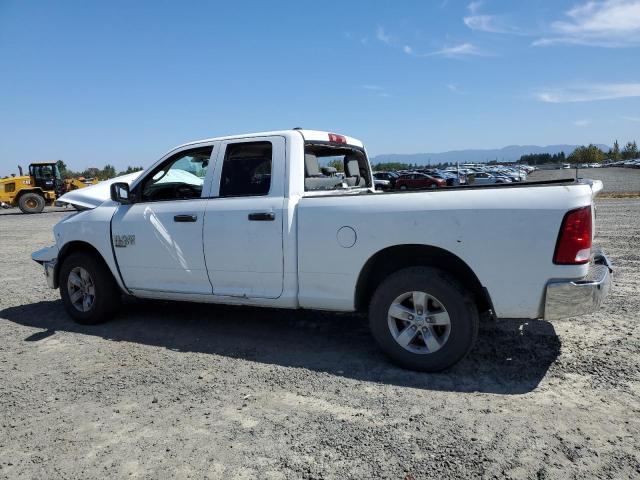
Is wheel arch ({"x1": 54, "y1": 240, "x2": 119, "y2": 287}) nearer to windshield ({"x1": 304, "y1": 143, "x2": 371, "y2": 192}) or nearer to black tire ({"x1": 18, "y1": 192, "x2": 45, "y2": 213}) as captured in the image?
windshield ({"x1": 304, "y1": 143, "x2": 371, "y2": 192})

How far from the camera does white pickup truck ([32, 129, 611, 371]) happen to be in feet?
11.3

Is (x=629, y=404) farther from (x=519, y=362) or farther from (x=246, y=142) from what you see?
(x=246, y=142)

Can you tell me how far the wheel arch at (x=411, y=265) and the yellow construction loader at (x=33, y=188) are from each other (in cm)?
2796

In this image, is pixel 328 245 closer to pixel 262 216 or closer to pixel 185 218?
pixel 262 216

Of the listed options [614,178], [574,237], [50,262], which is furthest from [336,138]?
[614,178]

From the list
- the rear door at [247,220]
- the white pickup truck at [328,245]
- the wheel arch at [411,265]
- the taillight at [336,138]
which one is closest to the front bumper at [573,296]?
the white pickup truck at [328,245]

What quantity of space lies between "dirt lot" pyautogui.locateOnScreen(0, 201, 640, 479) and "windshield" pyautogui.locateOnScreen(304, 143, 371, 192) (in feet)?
4.90

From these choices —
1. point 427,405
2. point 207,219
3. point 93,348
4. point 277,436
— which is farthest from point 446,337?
point 93,348

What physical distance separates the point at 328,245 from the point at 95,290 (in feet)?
9.41

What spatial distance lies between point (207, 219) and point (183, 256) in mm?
478

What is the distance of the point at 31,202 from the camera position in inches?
1073

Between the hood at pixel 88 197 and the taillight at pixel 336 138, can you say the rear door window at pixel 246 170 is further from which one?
the hood at pixel 88 197

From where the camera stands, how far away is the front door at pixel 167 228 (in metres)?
4.74

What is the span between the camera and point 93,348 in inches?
188
